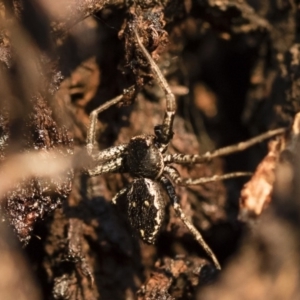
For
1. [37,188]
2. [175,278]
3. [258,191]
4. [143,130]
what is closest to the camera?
[37,188]

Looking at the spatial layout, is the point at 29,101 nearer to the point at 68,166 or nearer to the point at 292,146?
the point at 68,166

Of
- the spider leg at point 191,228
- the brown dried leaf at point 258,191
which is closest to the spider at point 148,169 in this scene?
the spider leg at point 191,228

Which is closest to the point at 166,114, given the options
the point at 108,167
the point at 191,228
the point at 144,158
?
the point at 144,158

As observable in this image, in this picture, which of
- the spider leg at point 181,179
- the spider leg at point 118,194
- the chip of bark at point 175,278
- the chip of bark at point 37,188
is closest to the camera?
the chip of bark at point 37,188

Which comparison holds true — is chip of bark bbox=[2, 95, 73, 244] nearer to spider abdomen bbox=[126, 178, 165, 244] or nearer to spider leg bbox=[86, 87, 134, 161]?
spider leg bbox=[86, 87, 134, 161]

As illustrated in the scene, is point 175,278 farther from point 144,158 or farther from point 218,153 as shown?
point 218,153

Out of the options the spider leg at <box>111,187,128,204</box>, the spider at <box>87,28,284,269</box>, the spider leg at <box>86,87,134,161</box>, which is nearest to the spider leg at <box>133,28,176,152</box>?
the spider at <box>87,28,284,269</box>

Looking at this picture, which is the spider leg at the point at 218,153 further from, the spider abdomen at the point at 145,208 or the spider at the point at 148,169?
the spider abdomen at the point at 145,208
